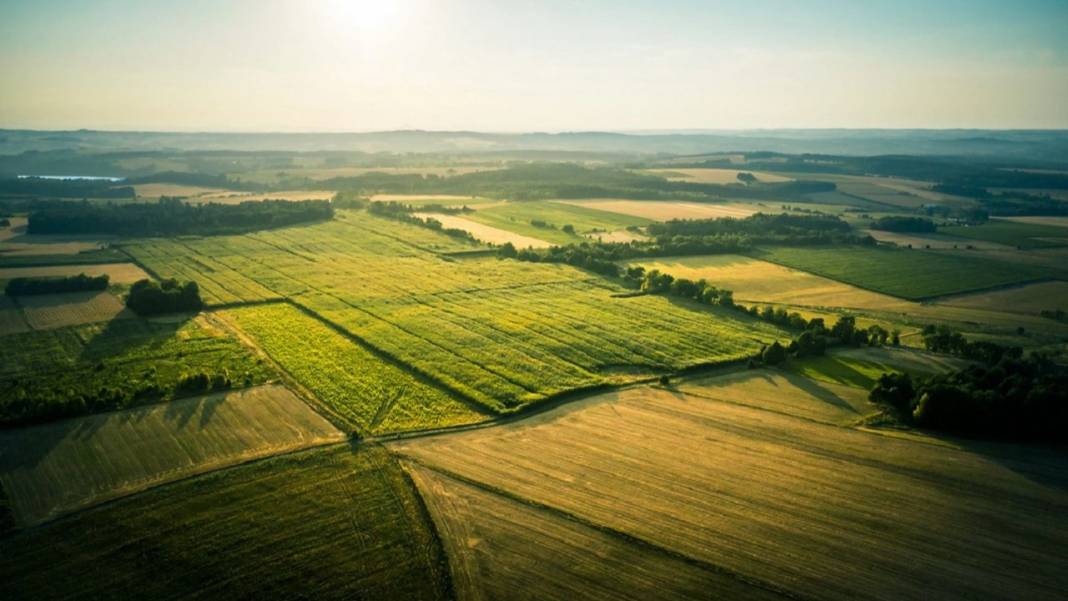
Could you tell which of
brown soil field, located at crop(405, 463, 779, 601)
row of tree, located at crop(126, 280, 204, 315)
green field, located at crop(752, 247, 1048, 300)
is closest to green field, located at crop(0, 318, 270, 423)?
row of tree, located at crop(126, 280, 204, 315)

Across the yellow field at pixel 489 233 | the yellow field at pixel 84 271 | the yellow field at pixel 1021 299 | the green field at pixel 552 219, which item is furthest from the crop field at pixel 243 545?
the green field at pixel 552 219

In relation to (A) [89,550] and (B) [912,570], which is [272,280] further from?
(B) [912,570]

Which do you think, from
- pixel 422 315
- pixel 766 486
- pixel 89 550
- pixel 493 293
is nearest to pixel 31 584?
pixel 89 550

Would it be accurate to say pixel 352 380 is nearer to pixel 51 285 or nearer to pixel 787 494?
pixel 787 494

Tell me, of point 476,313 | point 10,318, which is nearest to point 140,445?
point 476,313

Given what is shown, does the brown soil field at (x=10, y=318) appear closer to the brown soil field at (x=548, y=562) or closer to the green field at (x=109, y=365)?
the green field at (x=109, y=365)
